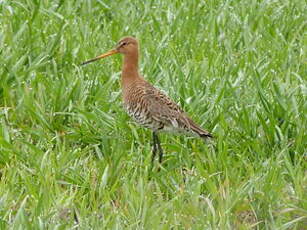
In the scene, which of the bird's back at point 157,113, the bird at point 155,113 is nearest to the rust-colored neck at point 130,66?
the bird at point 155,113

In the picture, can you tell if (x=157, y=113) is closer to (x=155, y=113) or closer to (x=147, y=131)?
(x=155, y=113)

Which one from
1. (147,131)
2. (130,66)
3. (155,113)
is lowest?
(147,131)

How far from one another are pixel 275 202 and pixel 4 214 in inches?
58.4

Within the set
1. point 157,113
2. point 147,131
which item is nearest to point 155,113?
point 157,113

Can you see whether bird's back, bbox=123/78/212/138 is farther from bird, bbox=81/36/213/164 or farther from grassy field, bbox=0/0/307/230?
grassy field, bbox=0/0/307/230

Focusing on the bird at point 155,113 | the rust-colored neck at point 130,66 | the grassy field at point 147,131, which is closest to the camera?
the grassy field at point 147,131

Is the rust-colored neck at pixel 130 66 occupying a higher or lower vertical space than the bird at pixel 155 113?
higher

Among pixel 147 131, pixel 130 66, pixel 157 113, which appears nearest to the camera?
pixel 157 113

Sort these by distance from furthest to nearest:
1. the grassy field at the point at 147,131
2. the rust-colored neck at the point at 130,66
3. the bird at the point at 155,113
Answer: the rust-colored neck at the point at 130,66, the bird at the point at 155,113, the grassy field at the point at 147,131

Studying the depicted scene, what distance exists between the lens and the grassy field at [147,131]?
20.5 feet

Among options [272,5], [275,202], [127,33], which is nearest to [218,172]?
[275,202]

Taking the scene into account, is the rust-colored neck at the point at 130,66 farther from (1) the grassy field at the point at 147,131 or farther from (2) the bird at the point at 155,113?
(1) the grassy field at the point at 147,131

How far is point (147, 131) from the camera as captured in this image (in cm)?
775

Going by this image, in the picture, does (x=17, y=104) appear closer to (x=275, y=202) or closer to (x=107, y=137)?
(x=107, y=137)
